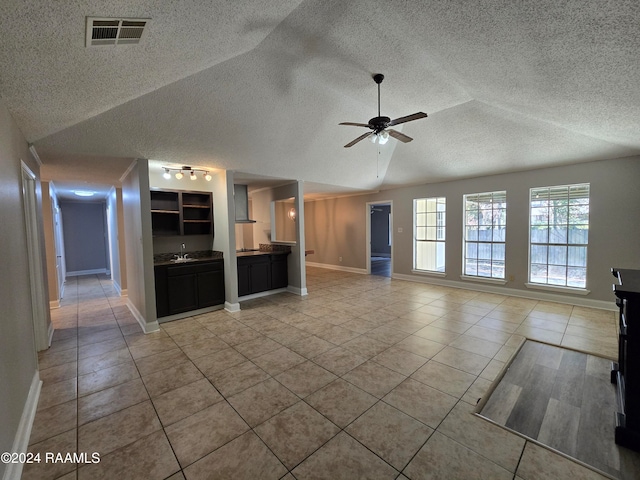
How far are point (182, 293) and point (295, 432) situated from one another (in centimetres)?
326

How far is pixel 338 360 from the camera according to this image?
114 inches

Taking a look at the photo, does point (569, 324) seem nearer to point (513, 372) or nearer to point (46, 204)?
point (513, 372)

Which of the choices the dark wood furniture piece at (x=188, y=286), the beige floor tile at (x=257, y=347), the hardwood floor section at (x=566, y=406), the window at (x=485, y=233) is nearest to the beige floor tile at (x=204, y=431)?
→ the beige floor tile at (x=257, y=347)

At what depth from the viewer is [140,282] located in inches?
160

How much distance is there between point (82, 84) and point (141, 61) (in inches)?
19.9

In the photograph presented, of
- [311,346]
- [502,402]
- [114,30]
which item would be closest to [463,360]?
[502,402]

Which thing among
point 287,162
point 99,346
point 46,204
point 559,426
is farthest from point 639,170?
point 46,204

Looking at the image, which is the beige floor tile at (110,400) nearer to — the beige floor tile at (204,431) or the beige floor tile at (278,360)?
the beige floor tile at (204,431)

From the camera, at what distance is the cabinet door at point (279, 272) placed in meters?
5.90

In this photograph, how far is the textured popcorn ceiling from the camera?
1.56 metres

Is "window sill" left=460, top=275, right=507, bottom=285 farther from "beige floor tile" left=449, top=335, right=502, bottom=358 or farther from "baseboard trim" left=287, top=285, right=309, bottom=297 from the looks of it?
"baseboard trim" left=287, top=285, right=309, bottom=297

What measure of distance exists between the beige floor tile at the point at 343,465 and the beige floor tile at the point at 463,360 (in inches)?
59.7

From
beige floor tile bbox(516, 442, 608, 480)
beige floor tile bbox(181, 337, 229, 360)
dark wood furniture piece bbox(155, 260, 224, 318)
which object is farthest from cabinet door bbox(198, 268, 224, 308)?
beige floor tile bbox(516, 442, 608, 480)

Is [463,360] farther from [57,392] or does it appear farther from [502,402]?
[57,392]
